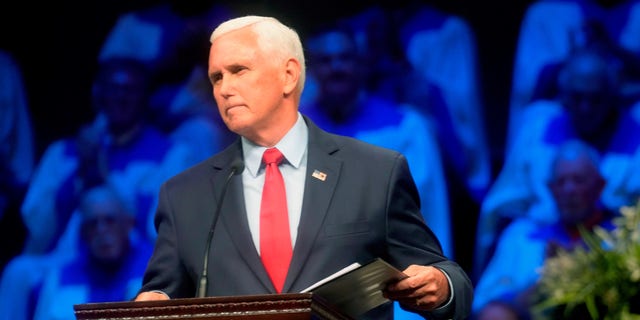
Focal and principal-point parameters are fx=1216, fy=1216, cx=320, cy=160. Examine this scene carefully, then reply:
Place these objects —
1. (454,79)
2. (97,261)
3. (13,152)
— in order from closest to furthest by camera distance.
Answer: (454,79) → (97,261) → (13,152)

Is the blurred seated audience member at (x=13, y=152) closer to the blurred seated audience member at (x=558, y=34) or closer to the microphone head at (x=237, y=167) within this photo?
the blurred seated audience member at (x=558, y=34)

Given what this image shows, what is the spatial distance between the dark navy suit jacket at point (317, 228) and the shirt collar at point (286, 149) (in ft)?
0.09

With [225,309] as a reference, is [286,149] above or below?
above

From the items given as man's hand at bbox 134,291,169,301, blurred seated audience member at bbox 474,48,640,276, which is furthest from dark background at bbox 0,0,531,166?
man's hand at bbox 134,291,169,301

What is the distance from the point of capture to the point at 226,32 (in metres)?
3.38

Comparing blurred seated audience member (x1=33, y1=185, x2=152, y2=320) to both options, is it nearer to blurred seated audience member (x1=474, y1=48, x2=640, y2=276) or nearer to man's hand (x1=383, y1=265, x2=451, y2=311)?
blurred seated audience member (x1=474, y1=48, x2=640, y2=276)

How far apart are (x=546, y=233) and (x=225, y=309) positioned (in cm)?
265

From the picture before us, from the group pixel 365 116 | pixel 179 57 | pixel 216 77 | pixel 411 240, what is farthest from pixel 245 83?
pixel 179 57

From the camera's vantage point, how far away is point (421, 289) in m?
2.90

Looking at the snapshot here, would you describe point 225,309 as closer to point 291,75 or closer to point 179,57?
point 291,75

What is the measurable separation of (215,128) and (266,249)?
94.9 inches

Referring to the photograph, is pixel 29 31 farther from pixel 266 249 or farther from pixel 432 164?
pixel 266 249

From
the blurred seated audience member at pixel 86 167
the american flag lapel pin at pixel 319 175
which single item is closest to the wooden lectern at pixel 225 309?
the american flag lapel pin at pixel 319 175

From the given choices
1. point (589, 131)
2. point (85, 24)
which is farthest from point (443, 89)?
point (85, 24)
